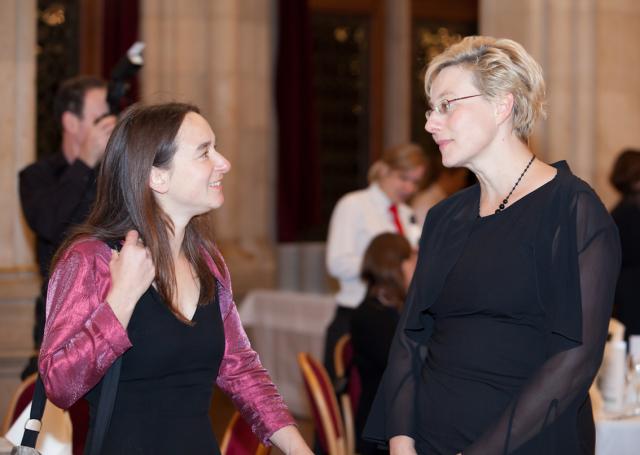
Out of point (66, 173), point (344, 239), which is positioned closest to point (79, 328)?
point (66, 173)

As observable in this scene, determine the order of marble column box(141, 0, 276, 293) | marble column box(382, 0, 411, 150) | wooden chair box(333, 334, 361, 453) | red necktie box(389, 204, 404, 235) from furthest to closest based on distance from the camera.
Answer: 1. marble column box(382, 0, 411, 150)
2. marble column box(141, 0, 276, 293)
3. red necktie box(389, 204, 404, 235)
4. wooden chair box(333, 334, 361, 453)

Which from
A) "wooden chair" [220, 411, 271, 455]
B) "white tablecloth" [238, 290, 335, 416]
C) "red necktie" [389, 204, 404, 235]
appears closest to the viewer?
"wooden chair" [220, 411, 271, 455]

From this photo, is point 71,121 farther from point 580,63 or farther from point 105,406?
point 580,63

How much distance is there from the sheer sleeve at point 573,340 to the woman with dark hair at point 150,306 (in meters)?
0.46

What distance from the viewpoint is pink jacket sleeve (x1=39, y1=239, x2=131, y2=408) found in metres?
2.04

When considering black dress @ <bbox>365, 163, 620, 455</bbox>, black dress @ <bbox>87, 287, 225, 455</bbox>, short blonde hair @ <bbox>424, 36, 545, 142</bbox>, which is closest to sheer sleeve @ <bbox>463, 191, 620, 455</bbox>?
black dress @ <bbox>365, 163, 620, 455</bbox>

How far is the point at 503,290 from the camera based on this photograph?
2.19 m

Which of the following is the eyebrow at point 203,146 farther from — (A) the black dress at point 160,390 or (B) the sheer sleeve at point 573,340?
(B) the sheer sleeve at point 573,340

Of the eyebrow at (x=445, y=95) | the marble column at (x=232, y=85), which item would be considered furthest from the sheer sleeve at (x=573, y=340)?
the marble column at (x=232, y=85)

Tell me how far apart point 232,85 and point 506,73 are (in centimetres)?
520

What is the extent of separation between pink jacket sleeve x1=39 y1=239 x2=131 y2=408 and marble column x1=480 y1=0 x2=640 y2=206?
3.75 meters

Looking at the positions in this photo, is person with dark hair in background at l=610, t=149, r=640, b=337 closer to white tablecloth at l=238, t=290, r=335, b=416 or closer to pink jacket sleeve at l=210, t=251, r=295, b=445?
white tablecloth at l=238, t=290, r=335, b=416

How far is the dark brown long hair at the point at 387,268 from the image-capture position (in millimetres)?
3965

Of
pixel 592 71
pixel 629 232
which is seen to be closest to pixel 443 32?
pixel 592 71
